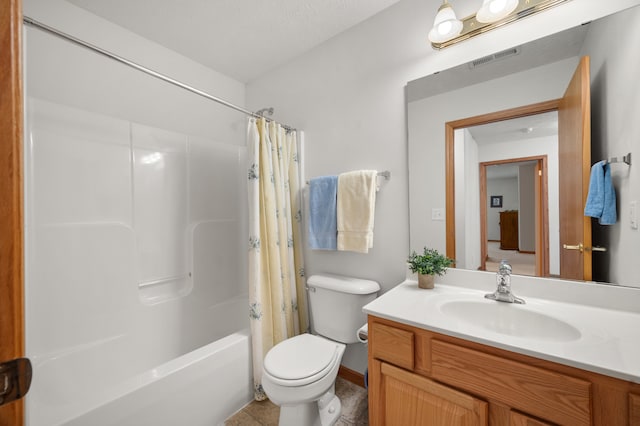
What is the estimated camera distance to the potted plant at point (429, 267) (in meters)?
1.32

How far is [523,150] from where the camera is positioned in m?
1.24

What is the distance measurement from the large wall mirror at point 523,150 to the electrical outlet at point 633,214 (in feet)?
0.04

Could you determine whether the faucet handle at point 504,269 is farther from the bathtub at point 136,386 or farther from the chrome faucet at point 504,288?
Answer: the bathtub at point 136,386

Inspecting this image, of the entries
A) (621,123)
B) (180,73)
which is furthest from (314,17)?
(621,123)

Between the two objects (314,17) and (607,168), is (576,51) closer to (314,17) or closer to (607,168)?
(607,168)

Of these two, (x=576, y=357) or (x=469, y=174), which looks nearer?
(x=576, y=357)

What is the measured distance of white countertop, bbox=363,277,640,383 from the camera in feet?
2.29

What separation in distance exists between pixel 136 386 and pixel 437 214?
166 centimetres

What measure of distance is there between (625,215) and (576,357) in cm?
67

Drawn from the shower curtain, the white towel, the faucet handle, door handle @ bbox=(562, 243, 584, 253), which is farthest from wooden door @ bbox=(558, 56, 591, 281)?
the shower curtain

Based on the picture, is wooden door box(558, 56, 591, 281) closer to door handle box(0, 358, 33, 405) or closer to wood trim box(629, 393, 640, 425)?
wood trim box(629, 393, 640, 425)

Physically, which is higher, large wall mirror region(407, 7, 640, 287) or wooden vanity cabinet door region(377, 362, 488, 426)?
large wall mirror region(407, 7, 640, 287)

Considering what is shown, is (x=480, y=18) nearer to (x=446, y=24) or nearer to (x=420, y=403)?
(x=446, y=24)

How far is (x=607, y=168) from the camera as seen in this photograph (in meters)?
1.03
